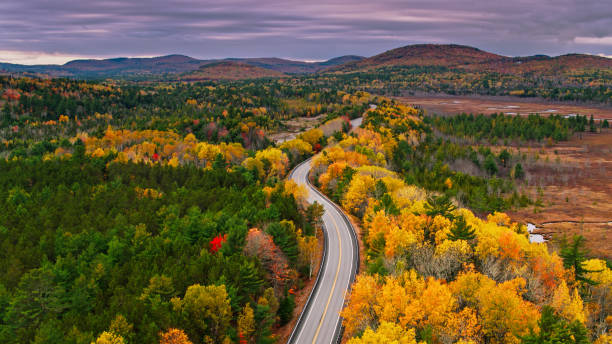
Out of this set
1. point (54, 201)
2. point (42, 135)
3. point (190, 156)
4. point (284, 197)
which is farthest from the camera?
point (42, 135)

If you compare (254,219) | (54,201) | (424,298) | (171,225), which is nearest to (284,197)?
(254,219)

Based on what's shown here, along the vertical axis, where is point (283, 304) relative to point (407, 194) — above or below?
below

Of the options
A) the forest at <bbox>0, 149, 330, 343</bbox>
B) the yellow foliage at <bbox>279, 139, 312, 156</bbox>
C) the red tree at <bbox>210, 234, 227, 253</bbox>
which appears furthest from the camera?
the yellow foliage at <bbox>279, 139, 312, 156</bbox>

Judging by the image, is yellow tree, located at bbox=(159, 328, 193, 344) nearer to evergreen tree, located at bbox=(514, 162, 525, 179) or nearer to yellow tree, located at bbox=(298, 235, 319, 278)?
yellow tree, located at bbox=(298, 235, 319, 278)

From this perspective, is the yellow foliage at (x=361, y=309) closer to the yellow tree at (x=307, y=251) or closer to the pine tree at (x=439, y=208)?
the yellow tree at (x=307, y=251)

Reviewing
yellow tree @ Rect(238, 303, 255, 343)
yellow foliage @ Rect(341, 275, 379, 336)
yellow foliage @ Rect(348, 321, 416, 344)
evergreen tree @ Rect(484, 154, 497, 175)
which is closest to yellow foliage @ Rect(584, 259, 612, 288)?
yellow foliage @ Rect(341, 275, 379, 336)

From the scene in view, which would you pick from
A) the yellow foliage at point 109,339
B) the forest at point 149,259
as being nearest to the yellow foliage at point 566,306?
the forest at point 149,259

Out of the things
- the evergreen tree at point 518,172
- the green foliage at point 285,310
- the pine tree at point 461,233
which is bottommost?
the evergreen tree at point 518,172

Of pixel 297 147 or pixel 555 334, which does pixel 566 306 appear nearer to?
pixel 555 334

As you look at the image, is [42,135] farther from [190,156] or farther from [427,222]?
[427,222]
